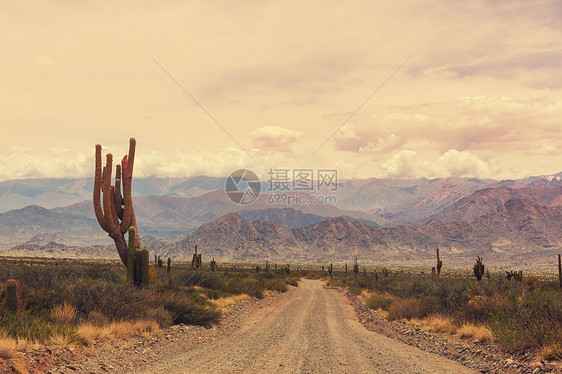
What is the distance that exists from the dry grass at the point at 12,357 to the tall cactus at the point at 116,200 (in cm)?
893

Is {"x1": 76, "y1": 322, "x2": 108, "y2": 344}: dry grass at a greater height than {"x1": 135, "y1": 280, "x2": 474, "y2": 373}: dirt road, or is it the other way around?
{"x1": 76, "y1": 322, "x2": 108, "y2": 344}: dry grass

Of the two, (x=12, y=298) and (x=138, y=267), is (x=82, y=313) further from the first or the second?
(x=138, y=267)

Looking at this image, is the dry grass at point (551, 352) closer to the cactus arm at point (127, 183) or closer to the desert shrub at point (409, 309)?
the desert shrub at point (409, 309)

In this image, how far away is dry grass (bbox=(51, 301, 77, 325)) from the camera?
12.8m

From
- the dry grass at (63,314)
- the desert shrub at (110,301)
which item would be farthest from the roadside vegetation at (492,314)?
the dry grass at (63,314)

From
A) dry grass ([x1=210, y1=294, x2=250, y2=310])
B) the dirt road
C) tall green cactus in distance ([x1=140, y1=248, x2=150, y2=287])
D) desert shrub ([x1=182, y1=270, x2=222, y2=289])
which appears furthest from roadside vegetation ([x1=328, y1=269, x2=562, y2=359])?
tall green cactus in distance ([x1=140, y1=248, x2=150, y2=287])

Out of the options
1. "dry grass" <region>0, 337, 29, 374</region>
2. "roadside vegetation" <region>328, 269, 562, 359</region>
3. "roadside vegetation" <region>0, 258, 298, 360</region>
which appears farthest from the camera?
"roadside vegetation" <region>328, 269, 562, 359</region>

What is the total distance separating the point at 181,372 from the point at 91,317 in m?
4.69

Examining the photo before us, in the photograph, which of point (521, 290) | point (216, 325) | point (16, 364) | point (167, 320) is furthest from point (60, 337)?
point (521, 290)

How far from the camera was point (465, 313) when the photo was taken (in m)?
17.0

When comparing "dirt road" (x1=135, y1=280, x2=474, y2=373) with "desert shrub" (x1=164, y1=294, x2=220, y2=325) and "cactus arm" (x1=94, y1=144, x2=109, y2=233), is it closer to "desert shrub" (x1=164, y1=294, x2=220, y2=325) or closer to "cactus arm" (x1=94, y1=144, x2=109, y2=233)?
"desert shrub" (x1=164, y1=294, x2=220, y2=325)

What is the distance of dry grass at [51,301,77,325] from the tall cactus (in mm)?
5003

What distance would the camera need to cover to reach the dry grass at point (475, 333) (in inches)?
543

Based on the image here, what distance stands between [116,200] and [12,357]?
1069cm
